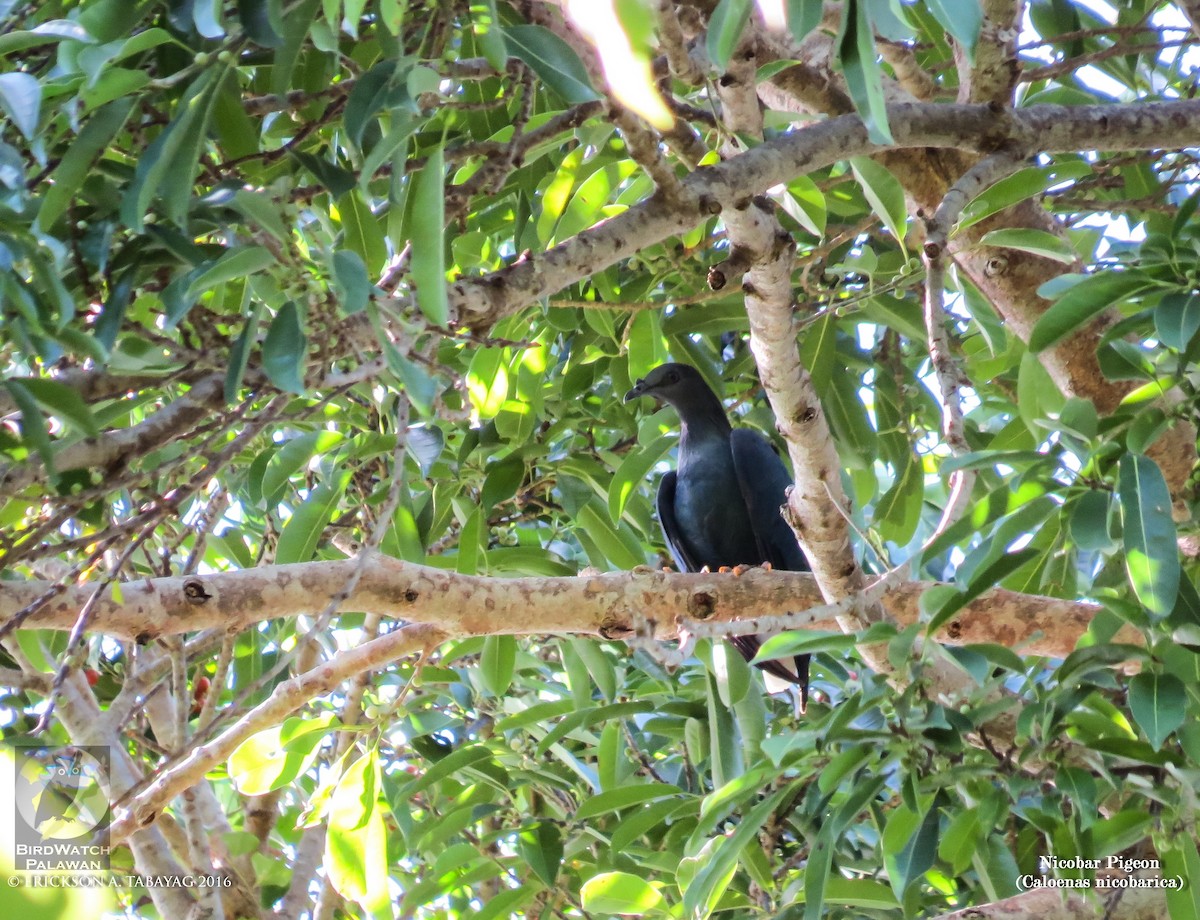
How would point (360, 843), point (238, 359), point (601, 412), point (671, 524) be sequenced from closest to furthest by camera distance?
point (238, 359), point (360, 843), point (601, 412), point (671, 524)

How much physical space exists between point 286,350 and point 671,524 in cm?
344

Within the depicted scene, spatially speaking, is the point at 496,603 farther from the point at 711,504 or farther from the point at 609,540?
the point at 711,504

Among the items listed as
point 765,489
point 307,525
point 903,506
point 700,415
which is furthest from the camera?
point 700,415

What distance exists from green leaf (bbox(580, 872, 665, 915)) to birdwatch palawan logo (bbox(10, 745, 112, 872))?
0.99 metres

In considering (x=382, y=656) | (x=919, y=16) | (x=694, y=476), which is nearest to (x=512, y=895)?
(x=382, y=656)

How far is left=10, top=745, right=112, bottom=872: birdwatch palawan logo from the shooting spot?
7.23ft

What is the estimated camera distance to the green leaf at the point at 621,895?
2.20 metres

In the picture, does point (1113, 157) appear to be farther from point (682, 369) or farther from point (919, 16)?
point (682, 369)

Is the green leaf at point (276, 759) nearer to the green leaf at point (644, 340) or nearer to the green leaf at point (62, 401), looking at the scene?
the green leaf at point (62, 401)

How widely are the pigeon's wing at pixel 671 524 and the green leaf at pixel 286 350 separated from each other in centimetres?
332

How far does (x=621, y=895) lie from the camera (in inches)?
87.1

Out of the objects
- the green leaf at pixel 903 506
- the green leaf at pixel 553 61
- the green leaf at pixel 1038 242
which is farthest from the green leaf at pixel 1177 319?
the green leaf at pixel 903 506

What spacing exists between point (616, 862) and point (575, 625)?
850mm

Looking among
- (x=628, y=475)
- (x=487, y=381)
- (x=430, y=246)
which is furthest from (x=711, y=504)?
(x=430, y=246)
